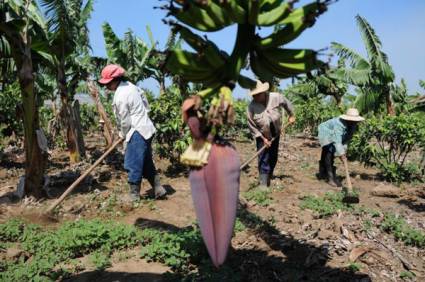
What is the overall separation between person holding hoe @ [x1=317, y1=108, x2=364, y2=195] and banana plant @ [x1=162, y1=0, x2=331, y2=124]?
15.7 ft

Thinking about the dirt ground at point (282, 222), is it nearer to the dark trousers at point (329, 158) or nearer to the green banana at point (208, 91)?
the dark trousers at point (329, 158)

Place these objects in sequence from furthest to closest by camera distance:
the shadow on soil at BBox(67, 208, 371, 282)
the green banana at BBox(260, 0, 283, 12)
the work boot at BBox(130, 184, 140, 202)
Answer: the work boot at BBox(130, 184, 140, 202), the shadow on soil at BBox(67, 208, 371, 282), the green banana at BBox(260, 0, 283, 12)

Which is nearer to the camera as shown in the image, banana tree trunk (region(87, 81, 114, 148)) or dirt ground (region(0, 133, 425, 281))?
dirt ground (region(0, 133, 425, 281))

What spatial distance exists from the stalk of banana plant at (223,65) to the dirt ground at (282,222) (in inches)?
80.2

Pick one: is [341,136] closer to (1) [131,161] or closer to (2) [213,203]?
(1) [131,161]

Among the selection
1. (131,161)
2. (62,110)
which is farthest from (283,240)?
(62,110)

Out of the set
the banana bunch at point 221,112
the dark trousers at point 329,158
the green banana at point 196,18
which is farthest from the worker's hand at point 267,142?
the banana bunch at point 221,112

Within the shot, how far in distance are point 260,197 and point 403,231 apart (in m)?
1.78

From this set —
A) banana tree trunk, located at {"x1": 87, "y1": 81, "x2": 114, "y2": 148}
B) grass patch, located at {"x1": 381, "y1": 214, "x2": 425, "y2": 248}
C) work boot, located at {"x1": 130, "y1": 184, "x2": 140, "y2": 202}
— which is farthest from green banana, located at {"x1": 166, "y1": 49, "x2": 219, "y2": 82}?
banana tree trunk, located at {"x1": 87, "y1": 81, "x2": 114, "y2": 148}

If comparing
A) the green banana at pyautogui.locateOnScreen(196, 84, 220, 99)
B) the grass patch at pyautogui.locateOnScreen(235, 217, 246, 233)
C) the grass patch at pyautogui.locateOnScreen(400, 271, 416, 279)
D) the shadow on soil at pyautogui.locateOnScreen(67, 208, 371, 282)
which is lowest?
the grass patch at pyautogui.locateOnScreen(400, 271, 416, 279)

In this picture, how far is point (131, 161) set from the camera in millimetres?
5285

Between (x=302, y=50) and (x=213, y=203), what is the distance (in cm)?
82

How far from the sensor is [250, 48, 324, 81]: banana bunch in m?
1.92

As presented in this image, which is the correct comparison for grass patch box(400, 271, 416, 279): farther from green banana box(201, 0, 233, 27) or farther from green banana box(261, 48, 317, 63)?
green banana box(201, 0, 233, 27)
